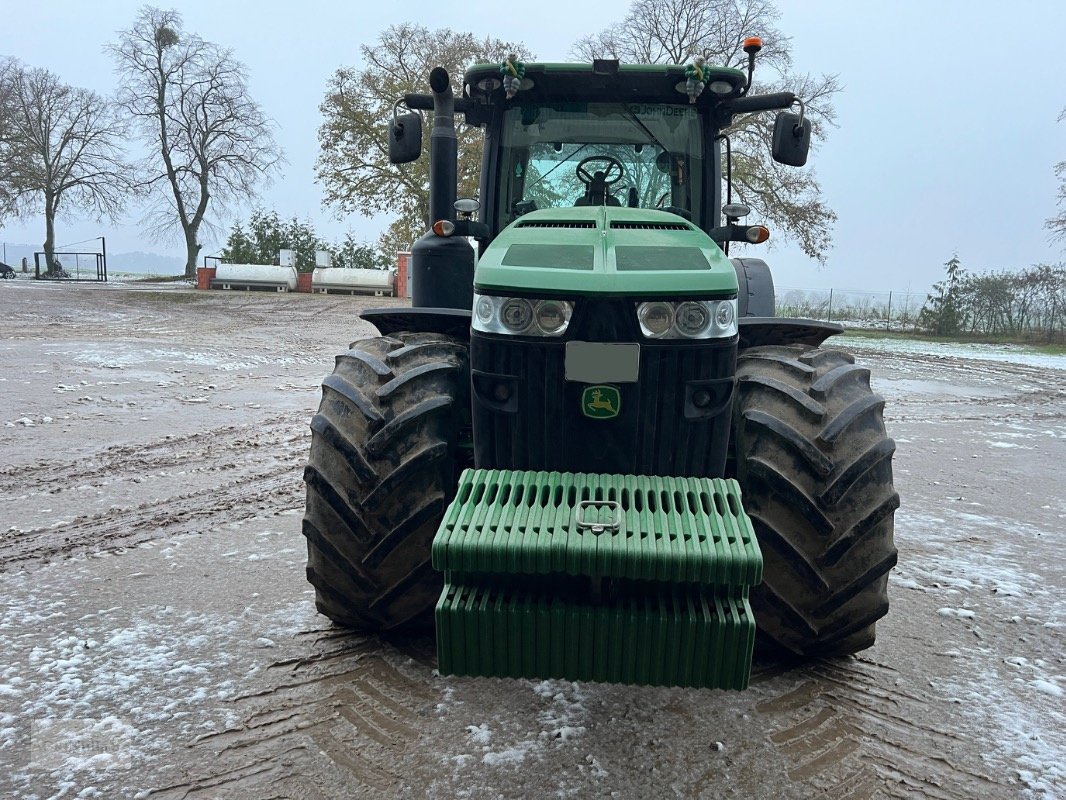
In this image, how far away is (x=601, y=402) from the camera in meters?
3.07

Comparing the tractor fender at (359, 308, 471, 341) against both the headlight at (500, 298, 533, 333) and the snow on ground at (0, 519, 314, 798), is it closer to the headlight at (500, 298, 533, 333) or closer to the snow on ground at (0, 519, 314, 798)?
the headlight at (500, 298, 533, 333)

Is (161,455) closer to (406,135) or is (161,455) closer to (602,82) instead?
(406,135)

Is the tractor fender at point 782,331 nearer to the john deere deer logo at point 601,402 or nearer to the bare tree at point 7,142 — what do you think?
the john deere deer logo at point 601,402

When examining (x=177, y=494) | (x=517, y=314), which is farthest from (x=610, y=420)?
(x=177, y=494)

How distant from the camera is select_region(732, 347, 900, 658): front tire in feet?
10.1

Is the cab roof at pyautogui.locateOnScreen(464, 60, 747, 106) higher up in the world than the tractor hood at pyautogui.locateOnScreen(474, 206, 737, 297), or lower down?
higher up

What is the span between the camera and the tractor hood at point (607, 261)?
9.75 ft

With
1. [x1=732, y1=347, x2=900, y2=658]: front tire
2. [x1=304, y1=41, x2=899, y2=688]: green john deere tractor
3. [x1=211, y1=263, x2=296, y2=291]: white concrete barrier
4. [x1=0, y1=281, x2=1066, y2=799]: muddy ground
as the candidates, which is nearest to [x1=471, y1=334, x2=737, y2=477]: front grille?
[x1=304, y1=41, x2=899, y2=688]: green john deere tractor

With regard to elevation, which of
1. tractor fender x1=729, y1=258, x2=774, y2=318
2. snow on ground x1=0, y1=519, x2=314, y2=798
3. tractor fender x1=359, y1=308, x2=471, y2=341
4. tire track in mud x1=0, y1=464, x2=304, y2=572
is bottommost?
snow on ground x1=0, y1=519, x2=314, y2=798

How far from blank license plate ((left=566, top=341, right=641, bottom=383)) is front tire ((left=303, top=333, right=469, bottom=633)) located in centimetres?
58

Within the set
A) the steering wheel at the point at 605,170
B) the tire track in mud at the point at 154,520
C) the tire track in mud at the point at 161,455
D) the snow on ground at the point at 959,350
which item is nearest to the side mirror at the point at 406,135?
the steering wheel at the point at 605,170

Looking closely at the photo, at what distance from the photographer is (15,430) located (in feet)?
26.9

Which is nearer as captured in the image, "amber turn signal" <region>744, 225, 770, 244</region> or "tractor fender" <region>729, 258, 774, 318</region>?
"amber turn signal" <region>744, 225, 770, 244</region>

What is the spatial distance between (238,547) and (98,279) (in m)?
39.7
